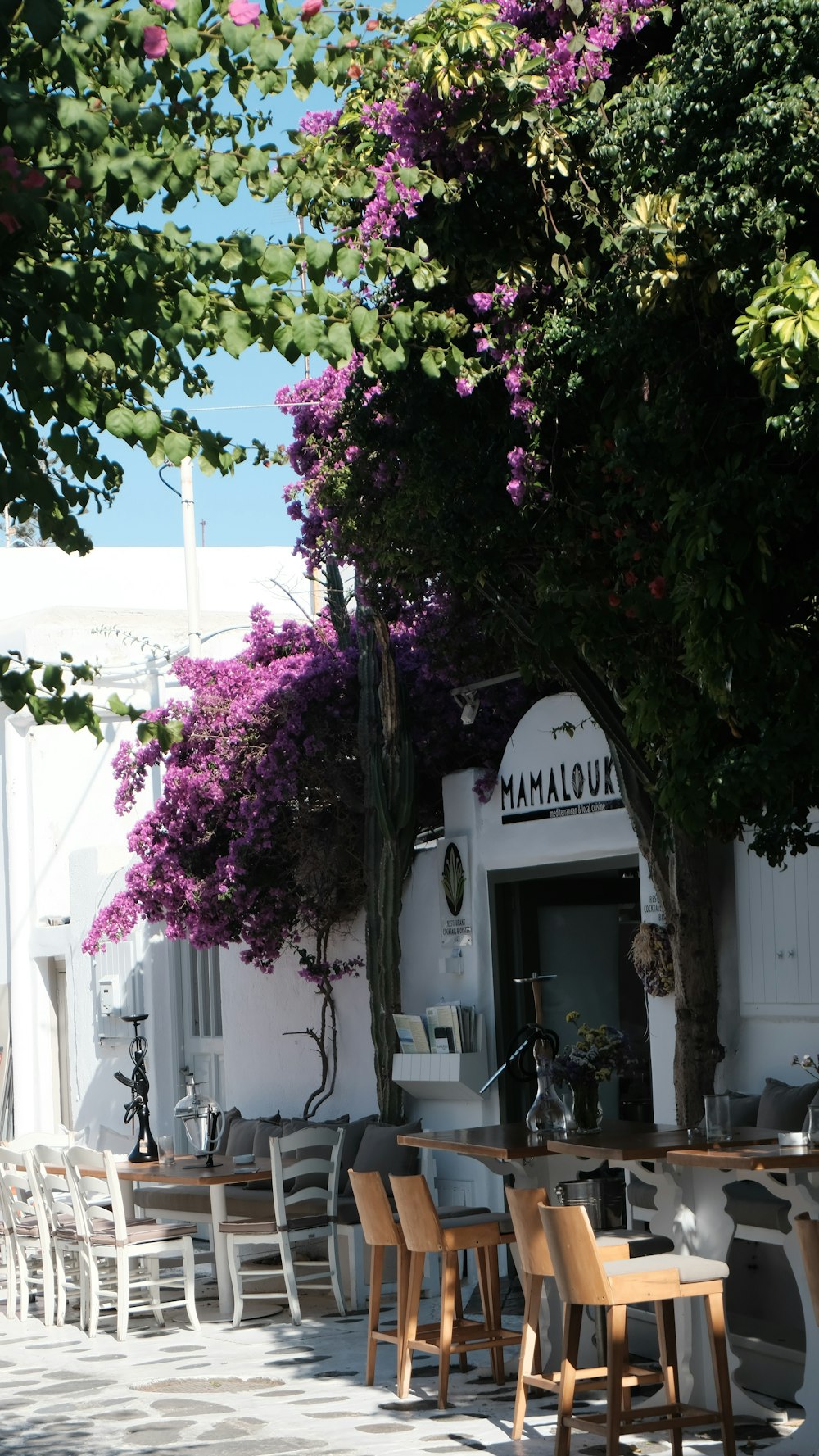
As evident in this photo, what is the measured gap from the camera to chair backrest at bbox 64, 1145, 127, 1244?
10719mm

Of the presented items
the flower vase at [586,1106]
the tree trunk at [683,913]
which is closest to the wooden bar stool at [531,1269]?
the flower vase at [586,1106]

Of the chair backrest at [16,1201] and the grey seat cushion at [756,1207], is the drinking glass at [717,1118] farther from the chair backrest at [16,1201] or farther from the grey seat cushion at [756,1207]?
the chair backrest at [16,1201]

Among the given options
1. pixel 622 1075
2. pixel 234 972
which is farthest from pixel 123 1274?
pixel 234 972

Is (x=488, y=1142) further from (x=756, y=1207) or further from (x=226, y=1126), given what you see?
(x=226, y=1126)

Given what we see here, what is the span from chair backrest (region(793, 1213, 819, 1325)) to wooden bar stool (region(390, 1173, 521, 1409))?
234 cm

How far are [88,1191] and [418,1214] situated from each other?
13.3 feet

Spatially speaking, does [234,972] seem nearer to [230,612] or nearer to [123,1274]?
[123,1274]

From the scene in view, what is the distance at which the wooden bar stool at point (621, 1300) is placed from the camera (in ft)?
20.3

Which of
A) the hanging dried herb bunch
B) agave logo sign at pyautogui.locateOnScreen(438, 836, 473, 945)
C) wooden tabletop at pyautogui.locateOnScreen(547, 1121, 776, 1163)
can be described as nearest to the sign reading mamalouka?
agave logo sign at pyautogui.locateOnScreen(438, 836, 473, 945)

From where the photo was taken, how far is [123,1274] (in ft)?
34.8

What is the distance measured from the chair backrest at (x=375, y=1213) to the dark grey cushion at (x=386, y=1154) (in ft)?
8.59

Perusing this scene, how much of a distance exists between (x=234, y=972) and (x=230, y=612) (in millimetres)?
7038

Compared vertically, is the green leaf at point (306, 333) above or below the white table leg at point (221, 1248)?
above

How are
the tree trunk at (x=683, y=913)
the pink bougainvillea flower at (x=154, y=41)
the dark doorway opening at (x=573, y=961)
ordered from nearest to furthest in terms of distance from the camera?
the pink bougainvillea flower at (x=154, y=41) < the tree trunk at (x=683, y=913) < the dark doorway opening at (x=573, y=961)
